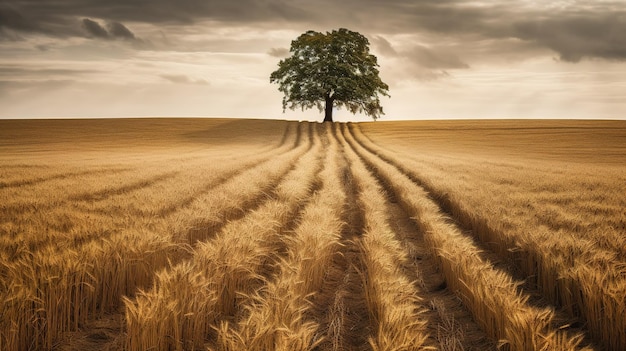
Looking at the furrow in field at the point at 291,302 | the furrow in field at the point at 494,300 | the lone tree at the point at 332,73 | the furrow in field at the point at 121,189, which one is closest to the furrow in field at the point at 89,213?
the furrow in field at the point at 121,189

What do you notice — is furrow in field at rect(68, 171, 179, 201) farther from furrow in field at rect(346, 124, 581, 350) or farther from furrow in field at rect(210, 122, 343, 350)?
furrow in field at rect(346, 124, 581, 350)

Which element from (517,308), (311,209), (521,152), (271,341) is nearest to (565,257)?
(517,308)

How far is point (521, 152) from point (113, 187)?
113 feet

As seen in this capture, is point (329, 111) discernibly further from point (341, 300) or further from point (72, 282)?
point (72, 282)

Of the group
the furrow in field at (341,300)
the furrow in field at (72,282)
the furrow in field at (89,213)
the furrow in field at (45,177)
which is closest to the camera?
the furrow in field at (72,282)

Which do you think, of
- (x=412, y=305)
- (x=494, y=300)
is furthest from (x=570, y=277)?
(x=412, y=305)

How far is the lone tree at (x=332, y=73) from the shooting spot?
2099 inches

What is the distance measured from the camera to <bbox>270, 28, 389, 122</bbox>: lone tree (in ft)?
175

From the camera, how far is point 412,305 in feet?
14.6

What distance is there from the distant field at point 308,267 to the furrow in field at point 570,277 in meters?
0.02

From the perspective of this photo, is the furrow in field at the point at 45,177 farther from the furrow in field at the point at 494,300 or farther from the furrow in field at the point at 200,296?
the furrow in field at the point at 494,300

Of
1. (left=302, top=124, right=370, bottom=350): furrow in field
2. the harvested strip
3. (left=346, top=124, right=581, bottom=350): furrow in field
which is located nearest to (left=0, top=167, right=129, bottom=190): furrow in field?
(left=302, top=124, right=370, bottom=350): furrow in field

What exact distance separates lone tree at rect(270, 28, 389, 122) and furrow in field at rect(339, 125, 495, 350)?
46463 millimetres

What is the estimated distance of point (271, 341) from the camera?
10.9 ft
